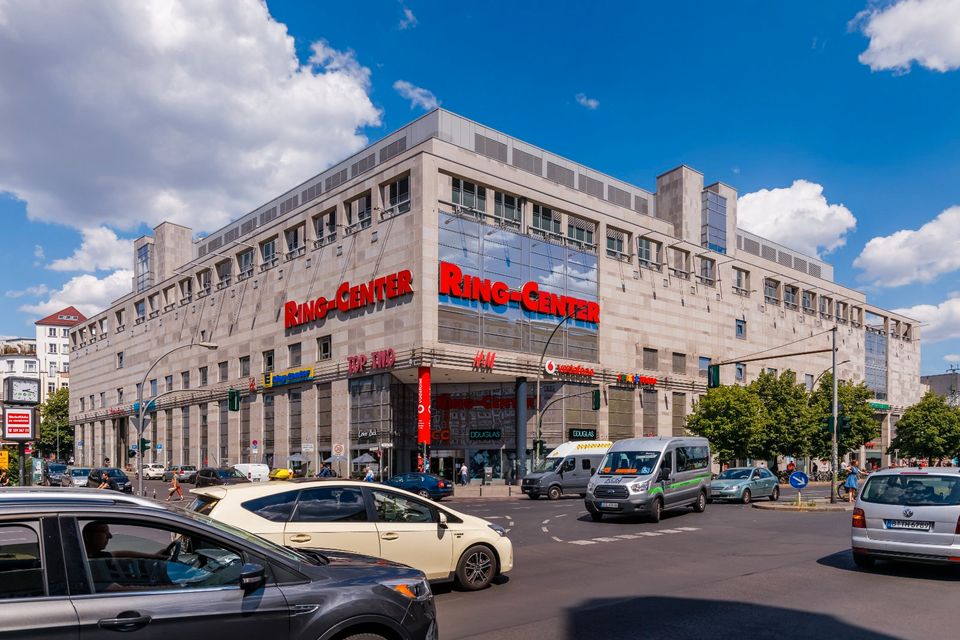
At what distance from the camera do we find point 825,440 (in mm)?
55750

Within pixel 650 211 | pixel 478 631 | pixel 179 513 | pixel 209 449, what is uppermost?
pixel 650 211

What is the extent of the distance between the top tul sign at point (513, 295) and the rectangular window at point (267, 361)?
794 inches

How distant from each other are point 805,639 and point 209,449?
65.0m

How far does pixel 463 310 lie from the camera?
4597 centimetres

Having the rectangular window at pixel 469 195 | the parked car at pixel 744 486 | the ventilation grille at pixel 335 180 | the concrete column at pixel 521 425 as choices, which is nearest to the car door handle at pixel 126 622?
the parked car at pixel 744 486

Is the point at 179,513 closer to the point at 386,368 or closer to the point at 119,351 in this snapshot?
the point at 386,368

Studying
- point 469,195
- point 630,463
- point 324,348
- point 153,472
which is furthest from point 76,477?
point 630,463

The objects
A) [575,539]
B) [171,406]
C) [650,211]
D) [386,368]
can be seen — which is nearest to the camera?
[575,539]

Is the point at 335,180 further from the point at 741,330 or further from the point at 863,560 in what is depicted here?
the point at 863,560

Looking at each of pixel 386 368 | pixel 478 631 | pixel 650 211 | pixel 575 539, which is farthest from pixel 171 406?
pixel 478 631

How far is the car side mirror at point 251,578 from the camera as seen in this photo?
14.3 ft

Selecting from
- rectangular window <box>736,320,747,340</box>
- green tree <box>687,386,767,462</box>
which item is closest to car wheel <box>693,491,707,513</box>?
green tree <box>687,386,767,462</box>

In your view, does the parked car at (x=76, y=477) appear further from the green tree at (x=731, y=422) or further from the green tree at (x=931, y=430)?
the green tree at (x=931, y=430)

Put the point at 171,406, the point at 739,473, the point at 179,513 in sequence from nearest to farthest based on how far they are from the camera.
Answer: the point at 179,513, the point at 739,473, the point at 171,406
